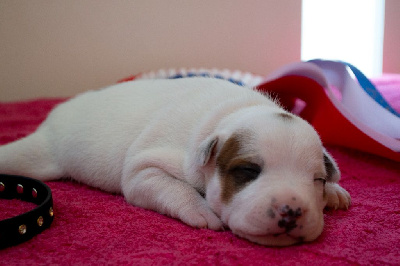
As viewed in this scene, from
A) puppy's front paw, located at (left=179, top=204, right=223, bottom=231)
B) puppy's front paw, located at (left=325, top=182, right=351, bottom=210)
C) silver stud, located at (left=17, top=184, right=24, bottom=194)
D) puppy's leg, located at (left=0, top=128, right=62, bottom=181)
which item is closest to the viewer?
puppy's front paw, located at (left=179, top=204, right=223, bottom=231)

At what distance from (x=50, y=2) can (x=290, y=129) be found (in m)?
3.88

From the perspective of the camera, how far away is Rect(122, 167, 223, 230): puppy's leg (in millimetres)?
1364

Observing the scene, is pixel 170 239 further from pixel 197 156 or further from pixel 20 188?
pixel 20 188

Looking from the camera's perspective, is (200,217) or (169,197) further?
(169,197)

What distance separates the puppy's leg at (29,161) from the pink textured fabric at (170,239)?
0.22 meters

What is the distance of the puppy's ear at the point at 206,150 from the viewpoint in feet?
4.48

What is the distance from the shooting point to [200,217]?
1.36 meters

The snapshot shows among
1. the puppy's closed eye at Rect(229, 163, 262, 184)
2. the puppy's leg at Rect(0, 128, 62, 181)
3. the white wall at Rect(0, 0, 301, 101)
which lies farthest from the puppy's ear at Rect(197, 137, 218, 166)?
the white wall at Rect(0, 0, 301, 101)

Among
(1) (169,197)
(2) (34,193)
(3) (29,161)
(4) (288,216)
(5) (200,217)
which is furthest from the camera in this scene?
(3) (29,161)

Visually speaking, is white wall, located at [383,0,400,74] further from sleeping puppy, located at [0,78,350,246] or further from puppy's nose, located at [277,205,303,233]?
puppy's nose, located at [277,205,303,233]

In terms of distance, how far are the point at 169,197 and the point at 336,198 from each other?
568 mm

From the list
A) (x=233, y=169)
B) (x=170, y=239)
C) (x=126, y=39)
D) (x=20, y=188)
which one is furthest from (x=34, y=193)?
(x=126, y=39)

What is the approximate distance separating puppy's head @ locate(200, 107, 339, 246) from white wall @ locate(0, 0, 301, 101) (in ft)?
11.6

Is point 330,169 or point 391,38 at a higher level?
point 330,169
